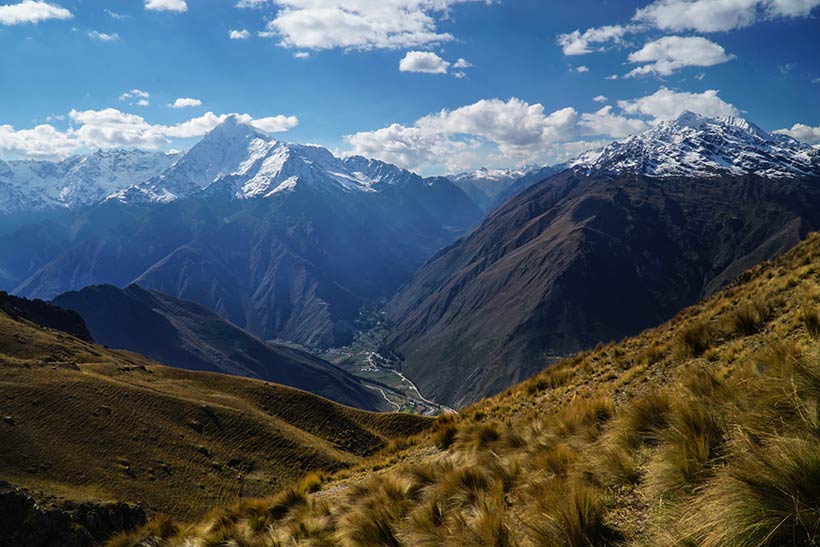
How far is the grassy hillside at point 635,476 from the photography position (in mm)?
4094

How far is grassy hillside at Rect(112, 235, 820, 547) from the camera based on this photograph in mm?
4094

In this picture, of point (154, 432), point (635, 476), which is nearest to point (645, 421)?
point (635, 476)

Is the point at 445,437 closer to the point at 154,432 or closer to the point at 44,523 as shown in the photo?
the point at 44,523

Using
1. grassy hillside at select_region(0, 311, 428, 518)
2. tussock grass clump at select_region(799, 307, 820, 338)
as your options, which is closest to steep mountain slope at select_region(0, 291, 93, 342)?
grassy hillside at select_region(0, 311, 428, 518)

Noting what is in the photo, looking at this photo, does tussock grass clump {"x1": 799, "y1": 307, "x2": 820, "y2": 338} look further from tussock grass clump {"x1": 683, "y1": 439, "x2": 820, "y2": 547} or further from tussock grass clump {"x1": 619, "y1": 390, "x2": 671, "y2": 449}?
tussock grass clump {"x1": 683, "y1": 439, "x2": 820, "y2": 547}

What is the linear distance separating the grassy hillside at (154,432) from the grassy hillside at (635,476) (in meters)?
23.5

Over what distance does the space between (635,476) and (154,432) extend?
153 ft

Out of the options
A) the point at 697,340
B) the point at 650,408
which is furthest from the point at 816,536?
the point at 697,340

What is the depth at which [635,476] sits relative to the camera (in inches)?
245

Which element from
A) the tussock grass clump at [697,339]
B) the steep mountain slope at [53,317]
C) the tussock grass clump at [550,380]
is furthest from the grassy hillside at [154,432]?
the steep mountain slope at [53,317]

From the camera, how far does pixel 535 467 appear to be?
25.7 feet

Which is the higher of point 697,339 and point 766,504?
point 697,339

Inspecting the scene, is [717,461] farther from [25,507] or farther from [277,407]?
[277,407]

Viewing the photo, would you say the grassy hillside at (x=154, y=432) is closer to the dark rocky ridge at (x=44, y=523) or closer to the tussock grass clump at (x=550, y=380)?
the dark rocky ridge at (x=44, y=523)
